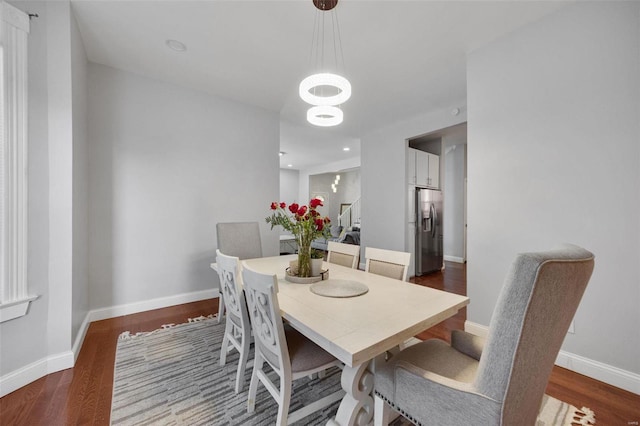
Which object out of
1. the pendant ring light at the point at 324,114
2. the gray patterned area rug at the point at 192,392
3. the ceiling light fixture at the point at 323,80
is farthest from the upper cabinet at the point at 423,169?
the gray patterned area rug at the point at 192,392

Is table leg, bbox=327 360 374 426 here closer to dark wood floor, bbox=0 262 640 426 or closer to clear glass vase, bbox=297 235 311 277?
clear glass vase, bbox=297 235 311 277

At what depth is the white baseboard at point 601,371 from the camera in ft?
5.50

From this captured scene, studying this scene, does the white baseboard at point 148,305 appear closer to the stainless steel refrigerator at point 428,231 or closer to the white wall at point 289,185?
the stainless steel refrigerator at point 428,231

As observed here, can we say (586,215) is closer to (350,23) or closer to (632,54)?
(632,54)

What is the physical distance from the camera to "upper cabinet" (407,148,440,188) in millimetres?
4492

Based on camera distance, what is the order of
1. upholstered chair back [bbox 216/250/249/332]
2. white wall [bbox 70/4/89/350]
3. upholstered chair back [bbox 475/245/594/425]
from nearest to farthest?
1. upholstered chair back [bbox 475/245/594/425]
2. upholstered chair back [bbox 216/250/249/332]
3. white wall [bbox 70/4/89/350]

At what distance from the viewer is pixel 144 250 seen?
9.77 ft

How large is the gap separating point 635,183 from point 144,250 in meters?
4.28

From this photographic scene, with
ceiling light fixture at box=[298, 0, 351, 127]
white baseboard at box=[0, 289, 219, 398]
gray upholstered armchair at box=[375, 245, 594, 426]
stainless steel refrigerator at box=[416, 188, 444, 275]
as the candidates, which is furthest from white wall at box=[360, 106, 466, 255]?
gray upholstered armchair at box=[375, 245, 594, 426]

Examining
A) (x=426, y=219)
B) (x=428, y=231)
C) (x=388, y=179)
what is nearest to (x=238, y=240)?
(x=388, y=179)

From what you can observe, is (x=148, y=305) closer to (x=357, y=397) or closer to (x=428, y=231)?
(x=357, y=397)

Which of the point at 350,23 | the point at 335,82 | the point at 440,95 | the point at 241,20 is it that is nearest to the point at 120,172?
the point at 241,20

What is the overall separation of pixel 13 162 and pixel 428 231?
5.09m

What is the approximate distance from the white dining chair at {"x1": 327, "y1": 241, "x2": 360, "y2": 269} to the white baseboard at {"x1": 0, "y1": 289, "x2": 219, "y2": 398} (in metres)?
1.99
